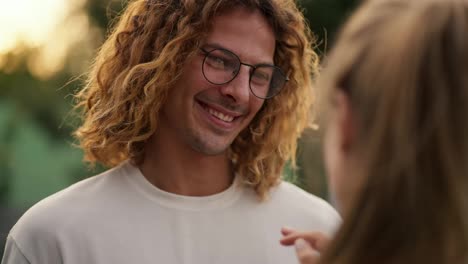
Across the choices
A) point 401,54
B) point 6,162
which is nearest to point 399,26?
point 401,54

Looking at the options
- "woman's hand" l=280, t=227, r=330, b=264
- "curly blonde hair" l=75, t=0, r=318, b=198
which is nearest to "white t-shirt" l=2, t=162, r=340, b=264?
"curly blonde hair" l=75, t=0, r=318, b=198

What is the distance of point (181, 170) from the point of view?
3.43 metres

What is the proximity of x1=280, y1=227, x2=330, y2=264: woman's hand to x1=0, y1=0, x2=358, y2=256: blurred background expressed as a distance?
173 cm

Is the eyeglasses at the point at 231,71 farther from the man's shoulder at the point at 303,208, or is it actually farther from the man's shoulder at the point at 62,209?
the man's shoulder at the point at 62,209

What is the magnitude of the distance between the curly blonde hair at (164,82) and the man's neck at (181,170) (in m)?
0.06

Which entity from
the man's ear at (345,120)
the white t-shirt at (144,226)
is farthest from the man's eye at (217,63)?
the man's ear at (345,120)

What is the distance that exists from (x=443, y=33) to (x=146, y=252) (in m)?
1.86

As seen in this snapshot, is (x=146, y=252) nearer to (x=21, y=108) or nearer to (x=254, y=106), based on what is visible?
(x=254, y=106)

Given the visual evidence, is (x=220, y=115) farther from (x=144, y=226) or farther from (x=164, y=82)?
(x=144, y=226)

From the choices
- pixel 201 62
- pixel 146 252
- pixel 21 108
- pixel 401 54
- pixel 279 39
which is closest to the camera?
Answer: pixel 401 54

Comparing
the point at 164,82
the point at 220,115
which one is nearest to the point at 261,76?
the point at 220,115

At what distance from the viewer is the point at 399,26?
1.60 m

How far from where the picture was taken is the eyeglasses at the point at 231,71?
335 cm

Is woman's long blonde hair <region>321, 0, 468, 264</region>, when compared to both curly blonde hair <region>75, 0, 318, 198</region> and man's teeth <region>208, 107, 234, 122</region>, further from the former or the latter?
curly blonde hair <region>75, 0, 318, 198</region>
